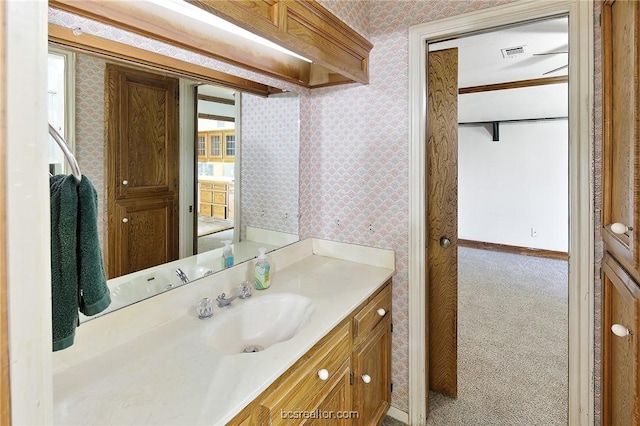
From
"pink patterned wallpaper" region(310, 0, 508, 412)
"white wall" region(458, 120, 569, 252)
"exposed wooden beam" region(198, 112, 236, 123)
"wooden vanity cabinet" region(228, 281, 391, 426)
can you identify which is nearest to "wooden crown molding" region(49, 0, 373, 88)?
"pink patterned wallpaper" region(310, 0, 508, 412)

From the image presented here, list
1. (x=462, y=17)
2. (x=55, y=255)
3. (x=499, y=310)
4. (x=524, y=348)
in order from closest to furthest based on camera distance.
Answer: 1. (x=55, y=255)
2. (x=462, y=17)
3. (x=524, y=348)
4. (x=499, y=310)

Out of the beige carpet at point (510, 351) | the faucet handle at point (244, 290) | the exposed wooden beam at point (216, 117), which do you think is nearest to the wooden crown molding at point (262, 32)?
the exposed wooden beam at point (216, 117)

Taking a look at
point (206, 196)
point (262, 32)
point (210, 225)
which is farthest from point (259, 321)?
point (262, 32)

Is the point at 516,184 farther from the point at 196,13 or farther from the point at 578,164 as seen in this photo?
the point at 196,13

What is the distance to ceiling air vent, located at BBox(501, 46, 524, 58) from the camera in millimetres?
2807

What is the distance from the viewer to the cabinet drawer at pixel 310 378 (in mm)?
958

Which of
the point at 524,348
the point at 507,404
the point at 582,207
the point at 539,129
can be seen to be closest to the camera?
the point at 582,207

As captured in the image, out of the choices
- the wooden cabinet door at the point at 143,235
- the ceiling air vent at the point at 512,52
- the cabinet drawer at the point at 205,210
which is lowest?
the wooden cabinet door at the point at 143,235

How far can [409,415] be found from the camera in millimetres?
1865

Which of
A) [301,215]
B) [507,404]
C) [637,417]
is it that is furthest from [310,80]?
[507,404]

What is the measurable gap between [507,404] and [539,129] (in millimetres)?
4432

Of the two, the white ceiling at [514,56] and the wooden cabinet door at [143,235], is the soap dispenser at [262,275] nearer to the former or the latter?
the wooden cabinet door at [143,235]

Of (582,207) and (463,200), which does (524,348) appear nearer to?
(582,207)

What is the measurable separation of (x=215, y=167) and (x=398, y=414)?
5.50 feet
